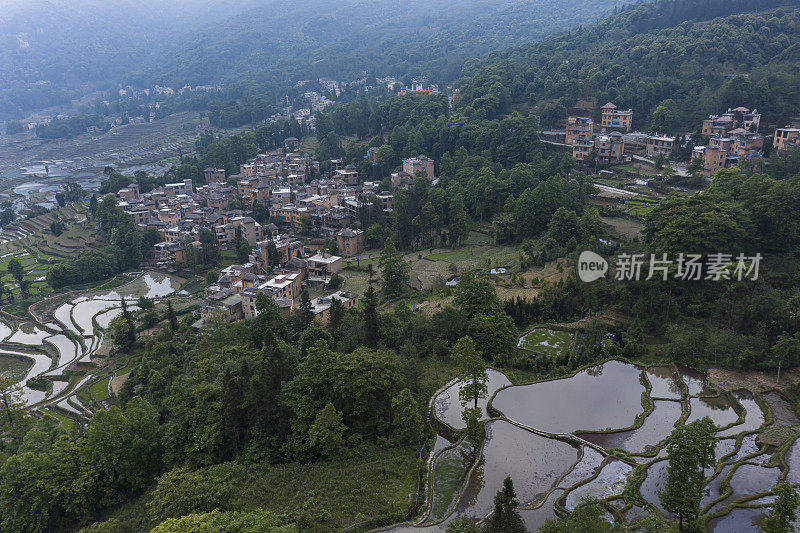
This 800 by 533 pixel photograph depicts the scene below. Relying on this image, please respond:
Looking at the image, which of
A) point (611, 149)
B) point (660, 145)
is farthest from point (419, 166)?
point (660, 145)

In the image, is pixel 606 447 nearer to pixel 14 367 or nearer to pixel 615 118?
Result: pixel 14 367

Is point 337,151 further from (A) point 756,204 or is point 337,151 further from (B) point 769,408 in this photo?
(B) point 769,408

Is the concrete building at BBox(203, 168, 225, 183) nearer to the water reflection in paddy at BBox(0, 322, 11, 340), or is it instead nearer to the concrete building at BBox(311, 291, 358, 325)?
the water reflection in paddy at BBox(0, 322, 11, 340)

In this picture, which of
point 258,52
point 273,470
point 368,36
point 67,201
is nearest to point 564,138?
point 273,470

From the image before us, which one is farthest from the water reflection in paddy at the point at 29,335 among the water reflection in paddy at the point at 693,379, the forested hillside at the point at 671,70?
the forested hillside at the point at 671,70

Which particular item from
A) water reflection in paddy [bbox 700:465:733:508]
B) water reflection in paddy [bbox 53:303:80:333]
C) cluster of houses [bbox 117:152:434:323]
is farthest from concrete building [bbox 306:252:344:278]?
water reflection in paddy [bbox 700:465:733:508]

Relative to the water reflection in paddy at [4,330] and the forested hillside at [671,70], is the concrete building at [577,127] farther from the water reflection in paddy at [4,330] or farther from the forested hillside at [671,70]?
the water reflection in paddy at [4,330]

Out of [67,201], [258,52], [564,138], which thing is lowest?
[67,201]
